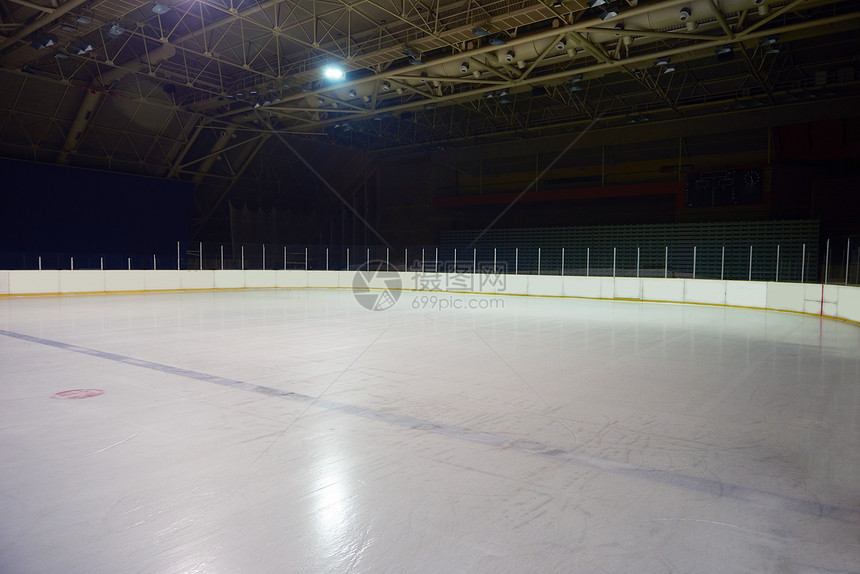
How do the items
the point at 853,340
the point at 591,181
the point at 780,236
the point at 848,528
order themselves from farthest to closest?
the point at 591,181 → the point at 780,236 → the point at 853,340 → the point at 848,528

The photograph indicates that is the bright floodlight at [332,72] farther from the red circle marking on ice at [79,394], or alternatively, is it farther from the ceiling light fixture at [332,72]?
the red circle marking on ice at [79,394]

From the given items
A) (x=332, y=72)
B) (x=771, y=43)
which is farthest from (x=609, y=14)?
(x=332, y=72)

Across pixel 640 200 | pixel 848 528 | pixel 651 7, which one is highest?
pixel 651 7

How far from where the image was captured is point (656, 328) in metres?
13.0

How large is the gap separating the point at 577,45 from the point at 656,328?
10.4 m

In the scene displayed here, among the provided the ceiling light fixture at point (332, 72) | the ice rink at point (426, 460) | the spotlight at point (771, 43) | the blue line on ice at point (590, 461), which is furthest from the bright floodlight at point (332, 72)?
the blue line on ice at point (590, 461)

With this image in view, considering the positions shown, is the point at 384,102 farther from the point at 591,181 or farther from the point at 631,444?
the point at 631,444

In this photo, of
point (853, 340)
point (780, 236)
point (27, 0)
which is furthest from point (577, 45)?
point (27, 0)

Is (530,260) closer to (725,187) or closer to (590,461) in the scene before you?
(725,187)

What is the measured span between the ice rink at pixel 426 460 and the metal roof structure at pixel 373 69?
11706 millimetres

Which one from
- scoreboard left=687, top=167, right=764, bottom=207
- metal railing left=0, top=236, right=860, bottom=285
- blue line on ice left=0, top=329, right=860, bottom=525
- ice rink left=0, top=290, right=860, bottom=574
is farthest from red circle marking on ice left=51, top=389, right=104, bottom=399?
scoreboard left=687, top=167, right=764, bottom=207

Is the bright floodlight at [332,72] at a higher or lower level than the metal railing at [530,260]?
higher

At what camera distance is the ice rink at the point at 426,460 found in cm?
290

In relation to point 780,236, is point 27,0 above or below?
above
